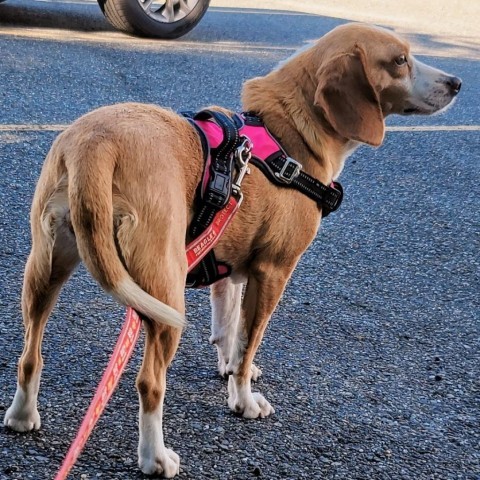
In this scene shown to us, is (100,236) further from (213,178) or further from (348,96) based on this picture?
(348,96)

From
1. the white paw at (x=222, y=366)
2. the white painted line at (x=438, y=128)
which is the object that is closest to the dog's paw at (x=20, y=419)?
the white paw at (x=222, y=366)

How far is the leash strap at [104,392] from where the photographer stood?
225 centimetres

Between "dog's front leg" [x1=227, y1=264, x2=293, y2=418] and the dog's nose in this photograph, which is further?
the dog's nose

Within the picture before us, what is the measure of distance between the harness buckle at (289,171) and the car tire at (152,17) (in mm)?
6002

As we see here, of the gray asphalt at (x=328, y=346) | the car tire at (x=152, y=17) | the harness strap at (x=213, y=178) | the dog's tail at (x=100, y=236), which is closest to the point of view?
the dog's tail at (x=100, y=236)

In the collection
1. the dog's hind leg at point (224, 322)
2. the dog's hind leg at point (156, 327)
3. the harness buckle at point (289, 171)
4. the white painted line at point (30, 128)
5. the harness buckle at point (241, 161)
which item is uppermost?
the harness buckle at point (241, 161)

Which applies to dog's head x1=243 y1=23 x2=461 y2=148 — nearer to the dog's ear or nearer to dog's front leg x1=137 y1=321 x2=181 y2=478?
the dog's ear

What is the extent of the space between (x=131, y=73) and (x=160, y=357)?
5289 mm

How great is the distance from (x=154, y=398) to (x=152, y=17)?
21.9 feet

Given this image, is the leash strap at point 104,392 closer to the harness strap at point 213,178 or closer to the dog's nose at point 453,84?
the harness strap at point 213,178

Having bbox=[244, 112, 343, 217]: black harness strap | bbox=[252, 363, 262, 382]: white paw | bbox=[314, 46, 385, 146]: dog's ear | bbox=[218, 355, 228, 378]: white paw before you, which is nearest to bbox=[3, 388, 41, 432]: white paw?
bbox=[218, 355, 228, 378]: white paw

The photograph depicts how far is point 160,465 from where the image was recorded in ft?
9.27

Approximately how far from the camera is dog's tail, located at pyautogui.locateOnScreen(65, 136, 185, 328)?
7.77ft

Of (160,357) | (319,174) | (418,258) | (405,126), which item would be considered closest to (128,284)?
(160,357)
